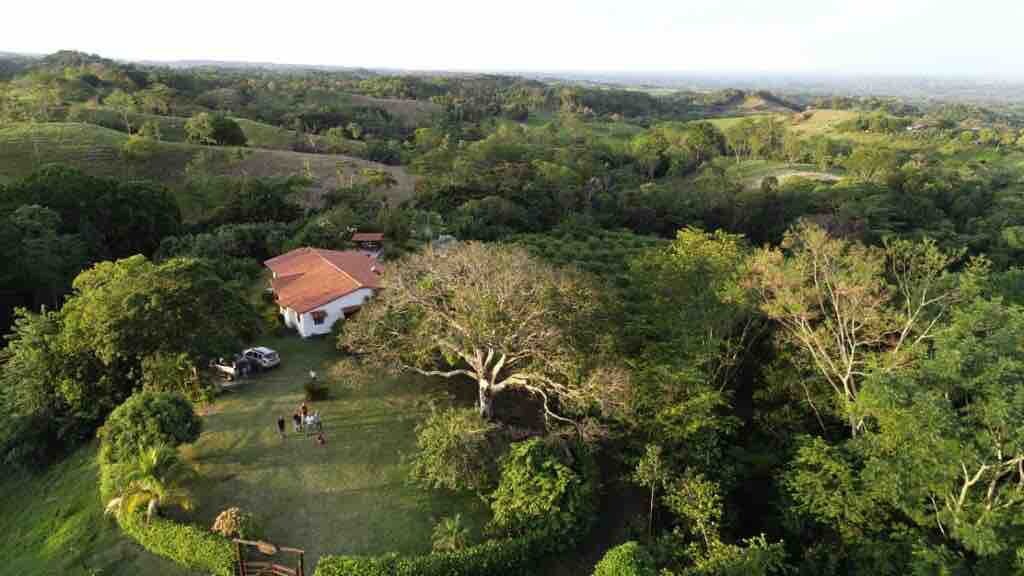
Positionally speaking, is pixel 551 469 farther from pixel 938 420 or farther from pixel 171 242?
pixel 171 242

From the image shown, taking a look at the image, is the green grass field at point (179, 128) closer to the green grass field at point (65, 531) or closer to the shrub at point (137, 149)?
the shrub at point (137, 149)

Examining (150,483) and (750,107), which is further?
(750,107)

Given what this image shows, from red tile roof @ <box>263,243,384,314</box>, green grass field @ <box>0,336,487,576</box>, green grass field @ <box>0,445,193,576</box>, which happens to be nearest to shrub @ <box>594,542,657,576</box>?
green grass field @ <box>0,336,487,576</box>

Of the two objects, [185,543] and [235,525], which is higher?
[235,525]

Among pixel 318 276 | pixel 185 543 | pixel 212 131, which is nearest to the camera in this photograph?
pixel 185 543

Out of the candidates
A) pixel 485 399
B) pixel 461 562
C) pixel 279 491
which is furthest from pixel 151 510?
pixel 485 399

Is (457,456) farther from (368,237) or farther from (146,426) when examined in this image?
(368,237)

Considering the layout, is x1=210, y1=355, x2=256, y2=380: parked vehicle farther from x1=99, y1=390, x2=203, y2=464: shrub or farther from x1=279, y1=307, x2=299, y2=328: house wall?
x1=99, y1=390, x2=203, y2=464: shrub
